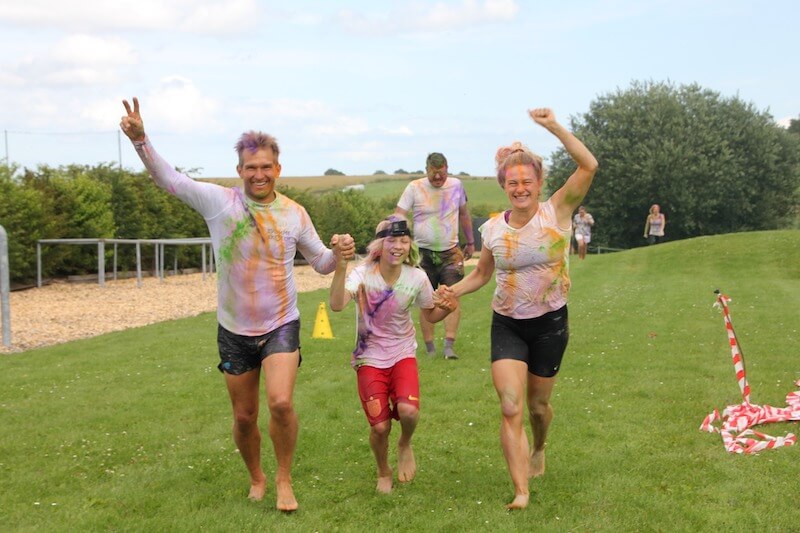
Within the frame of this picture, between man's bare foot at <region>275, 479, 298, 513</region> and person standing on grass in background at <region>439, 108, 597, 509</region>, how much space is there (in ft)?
4.24

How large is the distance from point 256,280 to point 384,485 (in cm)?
155

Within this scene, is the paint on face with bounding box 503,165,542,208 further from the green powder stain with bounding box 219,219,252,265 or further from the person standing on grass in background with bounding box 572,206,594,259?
the person standing on grass in background with bounding box 572,206,594,259

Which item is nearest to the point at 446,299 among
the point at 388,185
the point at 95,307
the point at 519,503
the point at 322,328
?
the point at 519,503

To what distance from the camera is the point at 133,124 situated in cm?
480

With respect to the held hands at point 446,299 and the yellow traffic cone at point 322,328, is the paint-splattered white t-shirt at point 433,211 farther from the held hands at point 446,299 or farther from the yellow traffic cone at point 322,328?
the held hands at point 446,299

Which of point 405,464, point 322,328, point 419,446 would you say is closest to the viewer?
point 405,464

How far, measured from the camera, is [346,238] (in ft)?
16.8

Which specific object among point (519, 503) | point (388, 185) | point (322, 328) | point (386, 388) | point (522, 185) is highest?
point (388, 185)

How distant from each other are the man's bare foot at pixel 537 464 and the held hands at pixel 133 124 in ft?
10.6

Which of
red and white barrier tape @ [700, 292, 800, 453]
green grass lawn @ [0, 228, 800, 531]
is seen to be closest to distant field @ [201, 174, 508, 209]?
green grass lawn @ [0, 228, 800, 531]

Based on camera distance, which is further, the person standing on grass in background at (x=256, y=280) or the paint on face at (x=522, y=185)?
the paint on face at (x=522, y=185)

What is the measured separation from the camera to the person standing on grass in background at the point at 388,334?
549 cm

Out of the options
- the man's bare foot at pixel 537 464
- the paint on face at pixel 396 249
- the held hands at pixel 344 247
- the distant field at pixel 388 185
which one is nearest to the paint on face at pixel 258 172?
the held hands at pixel 344 247

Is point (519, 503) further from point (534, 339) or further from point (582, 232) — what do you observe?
point (582, 232)
